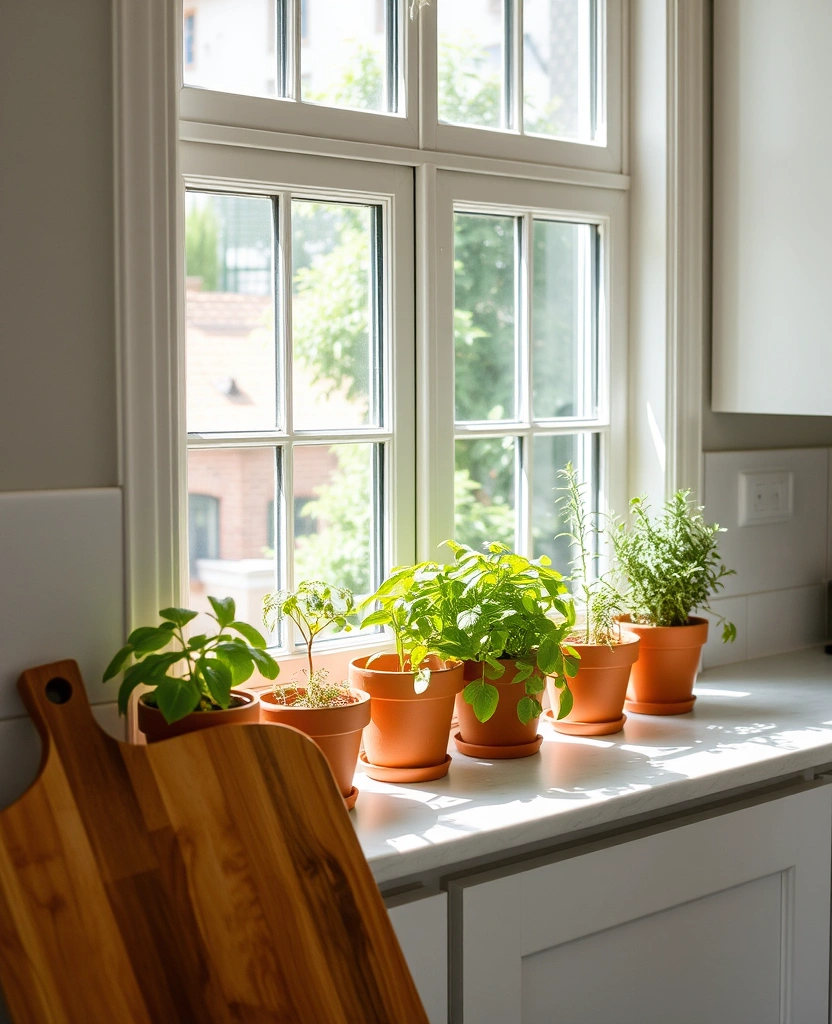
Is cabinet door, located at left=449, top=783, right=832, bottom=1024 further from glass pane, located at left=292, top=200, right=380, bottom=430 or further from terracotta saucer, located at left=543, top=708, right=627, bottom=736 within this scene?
glass pane, located at left=292, top=200, right=380, bottom=430

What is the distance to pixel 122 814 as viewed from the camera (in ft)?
3.66

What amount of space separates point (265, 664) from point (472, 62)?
1045 mm

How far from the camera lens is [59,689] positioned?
120 centimetres

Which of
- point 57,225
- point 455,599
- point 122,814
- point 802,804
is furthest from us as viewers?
point 802,804

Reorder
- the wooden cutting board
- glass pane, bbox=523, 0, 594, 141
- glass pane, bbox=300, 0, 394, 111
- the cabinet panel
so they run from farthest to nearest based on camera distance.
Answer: glass pane, bbox=523, 0, 594, 141 → glass pane, bbox=300, 0, 394, 111 → the cabinet panel → the wooden cutting board

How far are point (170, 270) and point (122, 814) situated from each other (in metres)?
0.62

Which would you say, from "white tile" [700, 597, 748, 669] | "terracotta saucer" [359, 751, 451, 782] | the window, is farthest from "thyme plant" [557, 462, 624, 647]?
the window

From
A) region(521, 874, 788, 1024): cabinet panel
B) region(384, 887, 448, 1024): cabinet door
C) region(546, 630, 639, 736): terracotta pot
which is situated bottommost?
region(521, 874, 788, 1024): cabinet panel

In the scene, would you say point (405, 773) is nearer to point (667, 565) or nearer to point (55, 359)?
point (667, 565)

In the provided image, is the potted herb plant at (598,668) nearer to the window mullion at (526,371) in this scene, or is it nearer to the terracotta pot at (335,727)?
the window mullion at (526,371)

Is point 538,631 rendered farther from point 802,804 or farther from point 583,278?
point 583,278

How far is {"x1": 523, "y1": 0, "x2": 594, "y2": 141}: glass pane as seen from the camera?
1796mm

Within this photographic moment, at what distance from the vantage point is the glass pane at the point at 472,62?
1694mm

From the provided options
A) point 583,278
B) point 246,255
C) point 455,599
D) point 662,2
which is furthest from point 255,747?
point 662,2
